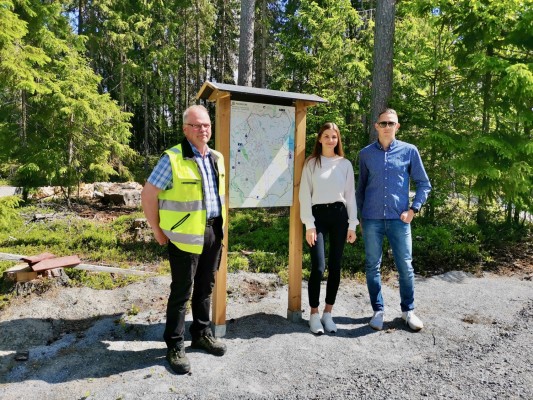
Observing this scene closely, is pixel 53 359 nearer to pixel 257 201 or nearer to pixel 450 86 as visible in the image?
pixel 257 201

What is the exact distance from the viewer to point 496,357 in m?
3.61

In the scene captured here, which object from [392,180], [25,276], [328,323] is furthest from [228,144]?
[25,276]

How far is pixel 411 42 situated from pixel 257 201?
6687 mm

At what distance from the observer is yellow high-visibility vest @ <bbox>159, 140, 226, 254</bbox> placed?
3186mm

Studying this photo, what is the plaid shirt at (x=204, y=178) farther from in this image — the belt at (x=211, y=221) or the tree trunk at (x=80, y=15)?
the tree trunk at (x=80, y=15)

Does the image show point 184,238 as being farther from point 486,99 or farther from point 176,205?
point 486,99

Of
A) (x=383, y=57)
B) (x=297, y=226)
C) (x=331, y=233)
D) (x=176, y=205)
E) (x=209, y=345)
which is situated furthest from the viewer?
(x=383, y=57)

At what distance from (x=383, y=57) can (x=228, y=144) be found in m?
5.18

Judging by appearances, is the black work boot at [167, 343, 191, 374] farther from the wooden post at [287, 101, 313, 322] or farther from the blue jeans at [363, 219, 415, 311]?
the blue jeans at [363, 219, 415, 311]

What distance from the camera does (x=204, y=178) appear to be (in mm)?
3332

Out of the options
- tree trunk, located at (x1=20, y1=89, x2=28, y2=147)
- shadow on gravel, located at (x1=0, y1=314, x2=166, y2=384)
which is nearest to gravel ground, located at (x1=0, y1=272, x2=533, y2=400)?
shadow on gravel, located at (x1=0, y1=314, x2=166, y2=384)

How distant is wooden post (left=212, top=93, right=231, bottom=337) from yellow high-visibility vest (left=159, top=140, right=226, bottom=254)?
0.58m

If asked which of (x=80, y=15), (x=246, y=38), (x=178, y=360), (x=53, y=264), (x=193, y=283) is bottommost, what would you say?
(x=178, y=360)

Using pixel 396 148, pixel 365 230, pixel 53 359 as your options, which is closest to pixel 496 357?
pixel 365 230
